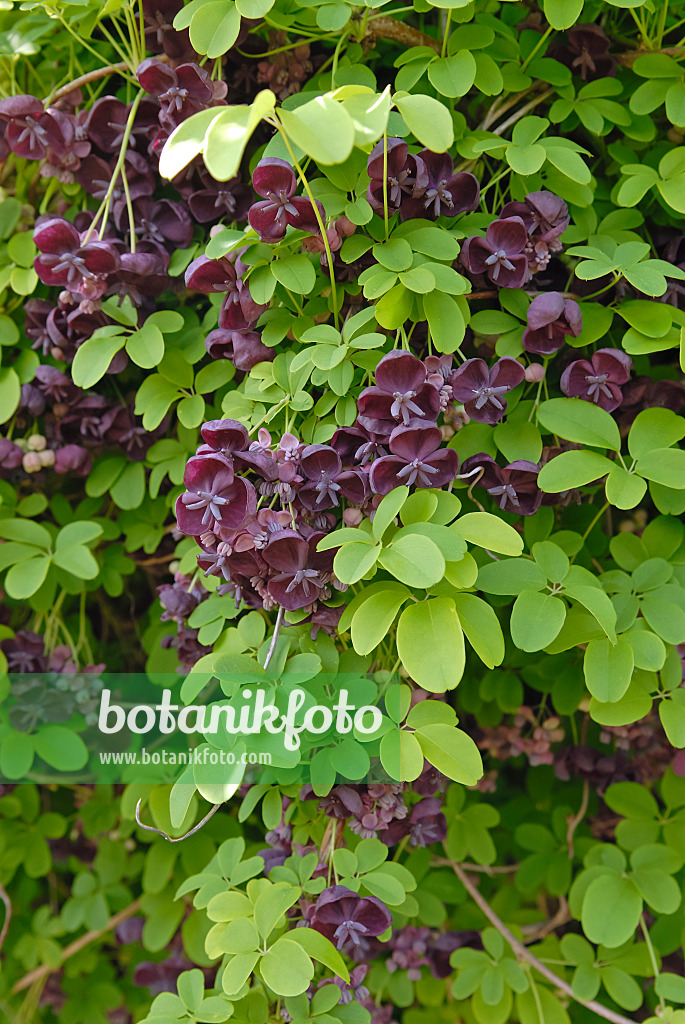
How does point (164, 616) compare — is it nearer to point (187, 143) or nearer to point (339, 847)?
point (339, 847)

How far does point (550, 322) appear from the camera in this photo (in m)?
0.79

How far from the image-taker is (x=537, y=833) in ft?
3.79

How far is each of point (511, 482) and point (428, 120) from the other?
354mm

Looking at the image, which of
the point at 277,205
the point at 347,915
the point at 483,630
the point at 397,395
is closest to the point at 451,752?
the point at 483,630

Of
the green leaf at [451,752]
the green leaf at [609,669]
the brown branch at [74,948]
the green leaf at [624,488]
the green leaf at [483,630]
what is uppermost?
the green leaf at [624,488]

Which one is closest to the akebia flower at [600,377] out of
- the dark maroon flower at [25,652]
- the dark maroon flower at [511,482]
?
the dark maroon flower at [511,482]

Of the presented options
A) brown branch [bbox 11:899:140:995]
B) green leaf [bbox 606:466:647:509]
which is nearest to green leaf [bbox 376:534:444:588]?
green leaf [bbox 606:466:647:509]

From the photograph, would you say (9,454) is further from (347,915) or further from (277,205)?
(347,915)

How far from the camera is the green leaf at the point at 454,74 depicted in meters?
0.79

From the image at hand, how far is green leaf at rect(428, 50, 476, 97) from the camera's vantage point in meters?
0.79

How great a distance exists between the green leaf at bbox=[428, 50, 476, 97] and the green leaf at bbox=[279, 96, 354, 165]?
341 millimetres

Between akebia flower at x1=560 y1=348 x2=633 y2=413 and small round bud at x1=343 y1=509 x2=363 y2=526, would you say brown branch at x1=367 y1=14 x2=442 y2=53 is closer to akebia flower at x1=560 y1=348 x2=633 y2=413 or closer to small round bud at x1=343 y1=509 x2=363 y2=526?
akebia flower at x1=560 y1=348 x2=633 y2=413

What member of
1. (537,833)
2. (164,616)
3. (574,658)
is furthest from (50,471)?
(537,833)

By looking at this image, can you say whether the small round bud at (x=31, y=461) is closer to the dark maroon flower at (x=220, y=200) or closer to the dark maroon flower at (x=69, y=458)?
the dark maroon flower at (x=69, y=458)
